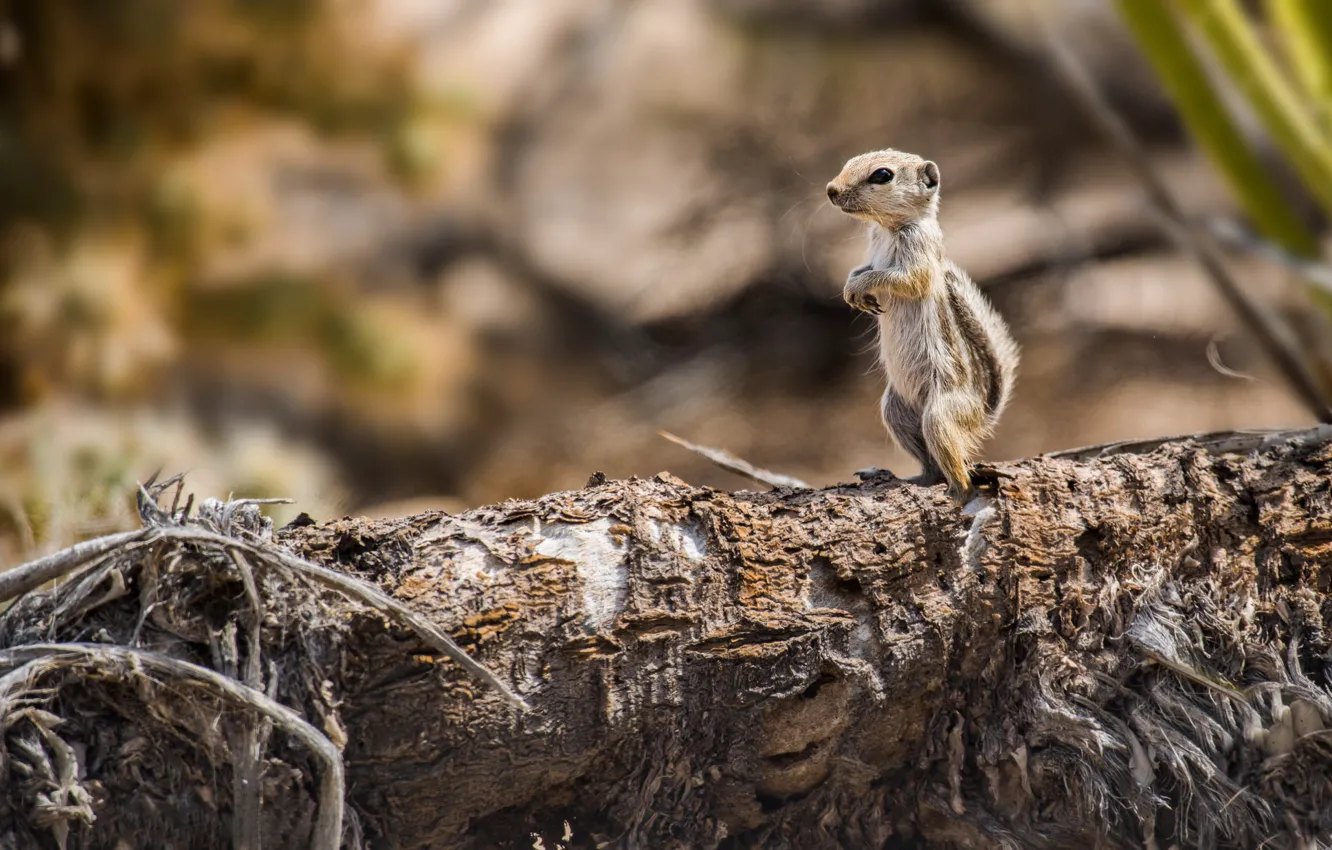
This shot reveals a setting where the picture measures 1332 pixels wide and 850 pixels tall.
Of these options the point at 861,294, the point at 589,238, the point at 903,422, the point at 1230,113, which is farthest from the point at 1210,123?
the point at 589,238

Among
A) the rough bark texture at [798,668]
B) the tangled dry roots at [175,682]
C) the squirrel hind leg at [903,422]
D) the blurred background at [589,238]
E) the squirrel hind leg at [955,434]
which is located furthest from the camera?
the blurred background at [589,238]

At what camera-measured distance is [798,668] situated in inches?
91.4

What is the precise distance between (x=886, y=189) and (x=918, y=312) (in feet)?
1.03

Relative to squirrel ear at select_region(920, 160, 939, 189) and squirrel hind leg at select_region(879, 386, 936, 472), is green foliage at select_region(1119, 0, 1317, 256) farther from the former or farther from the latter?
squirrel hind leg at select_region(879, 386, 936, 472)

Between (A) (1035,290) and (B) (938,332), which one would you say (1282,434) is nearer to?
(B) (938,332)

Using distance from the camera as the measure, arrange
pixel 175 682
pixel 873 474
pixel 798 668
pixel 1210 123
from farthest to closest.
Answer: pixel 873 474
pixel 1210 123
pixel 798 668
pixel 175 682

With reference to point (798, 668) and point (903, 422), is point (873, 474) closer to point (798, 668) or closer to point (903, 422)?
point (903, 422)

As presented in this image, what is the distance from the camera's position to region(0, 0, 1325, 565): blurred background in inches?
271

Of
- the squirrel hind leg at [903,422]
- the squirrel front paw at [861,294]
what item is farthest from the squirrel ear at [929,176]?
the squirrel hind leg at [903,422]

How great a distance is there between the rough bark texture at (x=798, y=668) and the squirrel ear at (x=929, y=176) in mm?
842

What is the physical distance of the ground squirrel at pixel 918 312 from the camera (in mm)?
2867

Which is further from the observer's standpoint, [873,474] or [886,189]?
[886,189]

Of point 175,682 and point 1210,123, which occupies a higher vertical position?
point 1210,123

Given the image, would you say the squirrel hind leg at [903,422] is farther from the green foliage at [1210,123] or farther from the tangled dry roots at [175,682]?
the tangled dry roots at [175,682]
